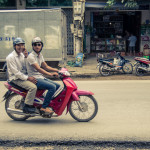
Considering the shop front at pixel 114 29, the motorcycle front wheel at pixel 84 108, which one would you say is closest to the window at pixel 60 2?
the shop front at pixel 114 29

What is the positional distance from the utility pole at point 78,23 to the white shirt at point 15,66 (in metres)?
9.79

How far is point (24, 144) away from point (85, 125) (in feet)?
4.49

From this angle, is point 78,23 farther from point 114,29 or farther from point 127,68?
point 114,29

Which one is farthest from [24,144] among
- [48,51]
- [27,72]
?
[48,51]

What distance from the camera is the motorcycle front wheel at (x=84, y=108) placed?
5.87 metres

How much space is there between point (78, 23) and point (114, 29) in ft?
20.6

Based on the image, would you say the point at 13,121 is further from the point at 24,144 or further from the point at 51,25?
the point at 51,25

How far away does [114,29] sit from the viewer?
21281 millimetres

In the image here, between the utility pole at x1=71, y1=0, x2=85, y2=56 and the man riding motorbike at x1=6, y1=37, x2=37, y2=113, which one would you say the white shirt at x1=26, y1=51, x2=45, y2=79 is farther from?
the utility pole at x1=71, y1=0, x2=85, y2=56

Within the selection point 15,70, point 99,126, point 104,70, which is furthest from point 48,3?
point 99,126

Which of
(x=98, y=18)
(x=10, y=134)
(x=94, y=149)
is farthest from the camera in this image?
(x=98, y=18)

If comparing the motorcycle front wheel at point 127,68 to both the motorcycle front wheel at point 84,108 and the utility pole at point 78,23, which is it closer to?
the utility pole at point 78,23

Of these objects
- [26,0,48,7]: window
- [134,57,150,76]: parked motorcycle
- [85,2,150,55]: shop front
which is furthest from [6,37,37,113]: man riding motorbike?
[85,2,150,55]: shop front

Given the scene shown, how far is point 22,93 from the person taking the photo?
19.1 ft
